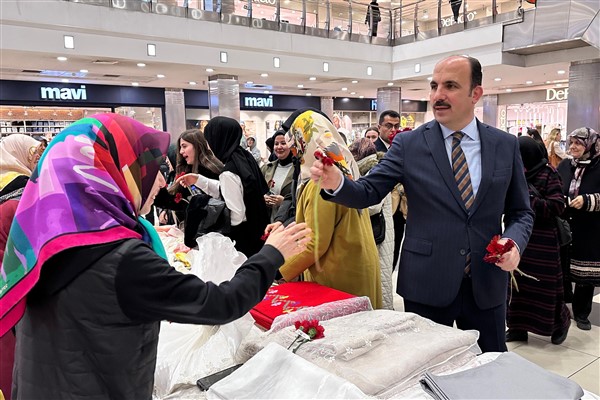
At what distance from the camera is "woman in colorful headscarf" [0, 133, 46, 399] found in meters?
1.65

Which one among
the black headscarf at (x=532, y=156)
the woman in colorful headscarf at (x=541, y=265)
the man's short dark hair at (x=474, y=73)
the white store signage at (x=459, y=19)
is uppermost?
the white store signage at (x=459, y=19)

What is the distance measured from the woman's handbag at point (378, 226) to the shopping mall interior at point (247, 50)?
7416 millimetres

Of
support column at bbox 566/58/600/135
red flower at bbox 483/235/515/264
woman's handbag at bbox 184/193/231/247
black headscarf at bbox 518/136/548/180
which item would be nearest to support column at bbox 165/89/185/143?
support column at bbox 566/58/600/135

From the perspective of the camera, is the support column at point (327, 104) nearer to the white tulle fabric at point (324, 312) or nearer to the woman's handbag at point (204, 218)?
the woman's handbag at point (204, 218)

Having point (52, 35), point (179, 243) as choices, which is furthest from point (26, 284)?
point (52, 35)

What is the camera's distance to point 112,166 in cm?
111

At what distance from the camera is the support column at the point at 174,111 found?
47.5ft

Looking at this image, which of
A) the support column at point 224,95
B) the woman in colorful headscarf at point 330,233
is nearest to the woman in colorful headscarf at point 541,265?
the woman in colorful headscarf at point 330,233

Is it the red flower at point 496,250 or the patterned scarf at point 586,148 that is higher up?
the patterned scarf at point 586,148

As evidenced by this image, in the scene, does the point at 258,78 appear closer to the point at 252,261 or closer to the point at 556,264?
the point at 556,264

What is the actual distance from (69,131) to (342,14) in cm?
1200

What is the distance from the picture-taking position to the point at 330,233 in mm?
2051

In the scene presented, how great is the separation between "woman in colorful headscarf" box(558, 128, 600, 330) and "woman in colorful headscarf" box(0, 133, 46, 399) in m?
3.82

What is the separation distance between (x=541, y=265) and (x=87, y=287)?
11.1 ft
